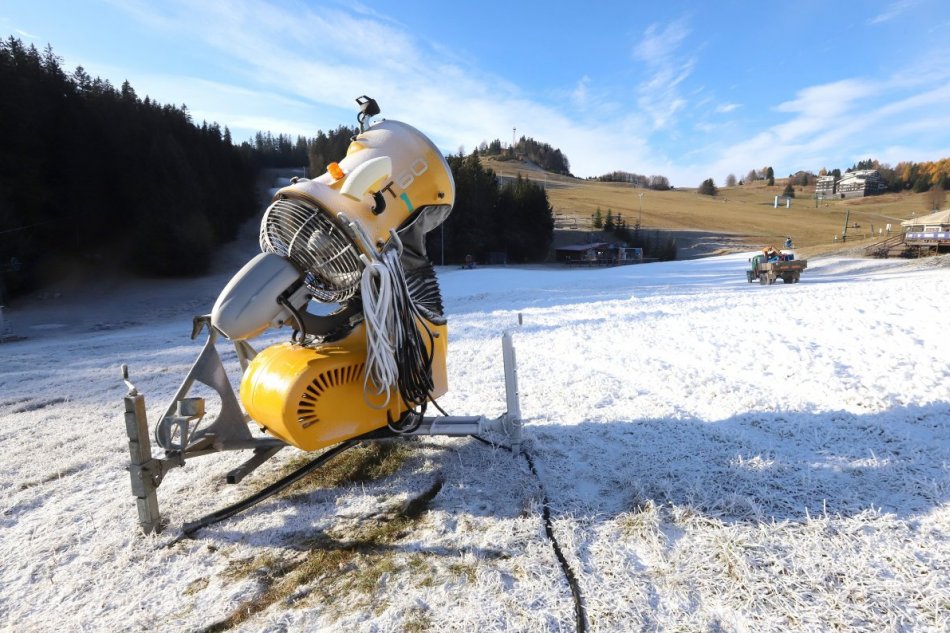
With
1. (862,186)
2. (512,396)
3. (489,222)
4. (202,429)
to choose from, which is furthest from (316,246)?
(862,186)

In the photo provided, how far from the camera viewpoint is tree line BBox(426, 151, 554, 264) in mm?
37656

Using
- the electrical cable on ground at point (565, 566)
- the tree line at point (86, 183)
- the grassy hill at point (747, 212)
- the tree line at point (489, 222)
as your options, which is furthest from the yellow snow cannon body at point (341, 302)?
the grassy hill at point (747, 212)

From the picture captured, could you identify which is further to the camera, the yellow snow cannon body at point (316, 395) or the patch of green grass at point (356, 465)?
the patch of green grass at point (356, 465)

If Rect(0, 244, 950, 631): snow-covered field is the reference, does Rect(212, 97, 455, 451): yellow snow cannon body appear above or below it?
above

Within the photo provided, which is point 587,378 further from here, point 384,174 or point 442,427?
point 384,174

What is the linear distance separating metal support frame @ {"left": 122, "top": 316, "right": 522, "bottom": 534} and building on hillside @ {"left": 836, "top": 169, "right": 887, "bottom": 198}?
125166mm

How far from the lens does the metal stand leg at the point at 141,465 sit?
260 cm

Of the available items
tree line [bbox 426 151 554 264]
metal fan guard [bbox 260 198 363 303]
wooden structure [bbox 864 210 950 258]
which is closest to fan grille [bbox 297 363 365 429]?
metal fan guard [bbox 260 198 363 303]

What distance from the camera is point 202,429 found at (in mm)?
3135

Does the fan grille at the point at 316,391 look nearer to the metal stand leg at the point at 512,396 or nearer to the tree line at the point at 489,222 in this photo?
the metal stand leg at the point at 512,396

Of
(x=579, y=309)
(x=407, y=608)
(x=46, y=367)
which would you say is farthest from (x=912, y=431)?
(x=46, y=367)

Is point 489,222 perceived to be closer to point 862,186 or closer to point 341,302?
point 341,302

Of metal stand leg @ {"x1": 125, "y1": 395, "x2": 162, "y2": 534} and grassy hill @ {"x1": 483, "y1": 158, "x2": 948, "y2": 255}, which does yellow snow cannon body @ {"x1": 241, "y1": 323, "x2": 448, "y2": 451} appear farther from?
grassy hill @ {"x1": 483, "y1": 158, "x2": 948, "y2": 255}

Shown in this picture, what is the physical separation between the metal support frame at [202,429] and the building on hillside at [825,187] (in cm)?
12683
